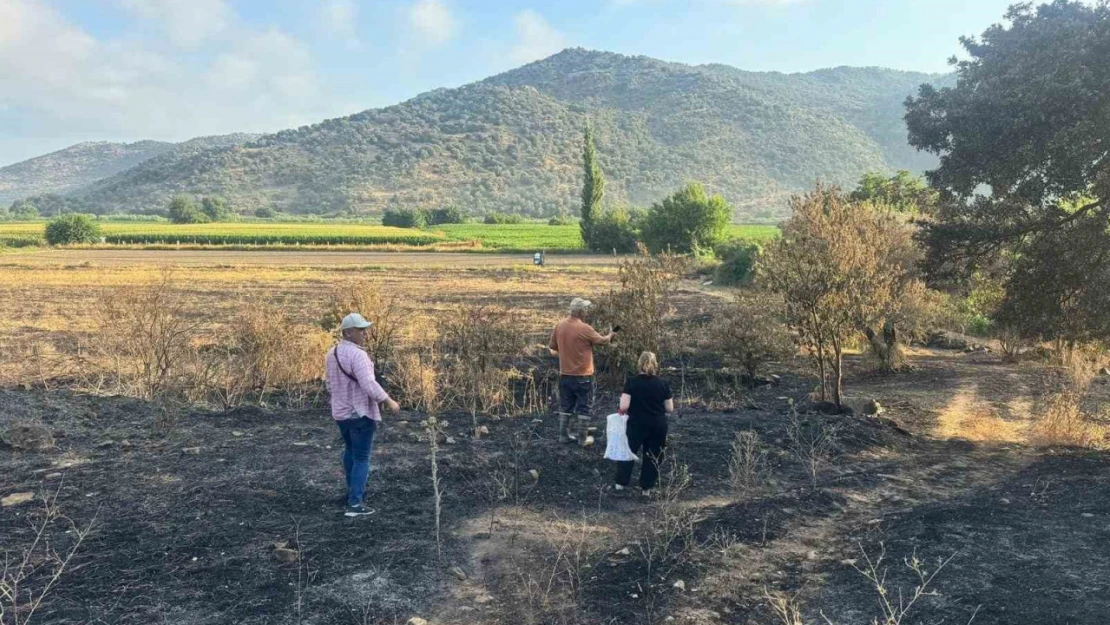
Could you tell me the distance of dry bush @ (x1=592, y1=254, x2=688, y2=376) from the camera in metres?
12.0

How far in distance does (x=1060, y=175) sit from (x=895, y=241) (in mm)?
4667

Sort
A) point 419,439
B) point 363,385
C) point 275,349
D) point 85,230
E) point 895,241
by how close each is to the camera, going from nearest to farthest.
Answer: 1. point 363,385
2. point 419,439
3. point 275,349
4. point 895,241
5. point 85,230

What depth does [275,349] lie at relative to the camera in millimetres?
11961

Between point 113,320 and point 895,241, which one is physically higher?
point 895,241

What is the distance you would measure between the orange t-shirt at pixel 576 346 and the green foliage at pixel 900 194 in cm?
1060

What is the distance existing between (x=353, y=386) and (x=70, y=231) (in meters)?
74.0

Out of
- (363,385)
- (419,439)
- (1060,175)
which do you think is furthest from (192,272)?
(1060,175)

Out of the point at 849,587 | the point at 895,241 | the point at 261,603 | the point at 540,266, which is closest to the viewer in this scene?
the point at 261,603

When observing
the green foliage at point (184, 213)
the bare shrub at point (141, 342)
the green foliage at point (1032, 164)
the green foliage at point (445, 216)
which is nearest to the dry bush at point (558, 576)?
the bare shrub at point (141, 342)

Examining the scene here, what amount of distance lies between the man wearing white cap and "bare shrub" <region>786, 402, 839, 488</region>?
5.00m

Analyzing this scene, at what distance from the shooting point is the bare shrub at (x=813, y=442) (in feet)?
28.1

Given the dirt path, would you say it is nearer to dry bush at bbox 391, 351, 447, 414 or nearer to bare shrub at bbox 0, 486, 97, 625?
dry bush at bbox 391, 351, 447, 414

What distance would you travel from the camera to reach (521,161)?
6368 inches

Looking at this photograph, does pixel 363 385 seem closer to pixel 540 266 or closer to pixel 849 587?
pixel 849 587
